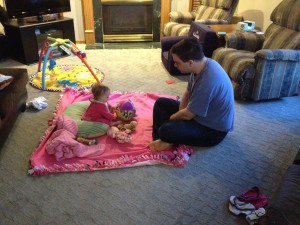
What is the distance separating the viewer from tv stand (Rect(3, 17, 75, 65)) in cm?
392

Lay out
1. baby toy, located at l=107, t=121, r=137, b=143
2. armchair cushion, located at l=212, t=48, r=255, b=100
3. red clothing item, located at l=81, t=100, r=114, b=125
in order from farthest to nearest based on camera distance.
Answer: armchair cushion, located at l=212, t=48, r=255, b=100 → red clothing item, located at l=81, t=100, r=114, b=125 → baby toy, located at l=107, t=121, r=137, b=143

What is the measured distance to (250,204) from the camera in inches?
64.7

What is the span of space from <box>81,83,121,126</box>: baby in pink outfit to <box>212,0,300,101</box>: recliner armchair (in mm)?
1373

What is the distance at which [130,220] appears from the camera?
1.59 meters

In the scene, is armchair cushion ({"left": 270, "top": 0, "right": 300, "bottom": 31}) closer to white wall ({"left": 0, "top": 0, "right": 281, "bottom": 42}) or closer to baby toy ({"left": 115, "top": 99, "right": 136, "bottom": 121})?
white wall ({"left": 0, "top": 0, "right": 281, "bottom": 42})

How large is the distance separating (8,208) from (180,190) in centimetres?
105

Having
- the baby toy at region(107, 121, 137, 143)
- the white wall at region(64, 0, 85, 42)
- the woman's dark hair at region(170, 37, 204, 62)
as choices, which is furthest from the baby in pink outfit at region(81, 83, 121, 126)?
the white wall at region(64, 0, 85, 42)

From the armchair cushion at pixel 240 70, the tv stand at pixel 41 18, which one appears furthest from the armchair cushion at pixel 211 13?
the tv stand at pixel 41 18

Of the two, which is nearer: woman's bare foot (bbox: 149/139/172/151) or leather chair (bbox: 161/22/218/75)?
woman's bare foot (bbox: 149/139/172/151)

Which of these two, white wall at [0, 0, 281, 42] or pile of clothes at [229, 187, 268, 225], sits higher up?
white wall at [0, 0, 281, 42]

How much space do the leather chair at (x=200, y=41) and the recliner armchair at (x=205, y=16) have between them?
0.46m

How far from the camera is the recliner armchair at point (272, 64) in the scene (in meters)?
2.78

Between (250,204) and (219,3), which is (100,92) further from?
(219,3)

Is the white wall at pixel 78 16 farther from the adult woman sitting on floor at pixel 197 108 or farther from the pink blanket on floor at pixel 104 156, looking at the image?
the adult woman sitting on floor at pixel 197 108
